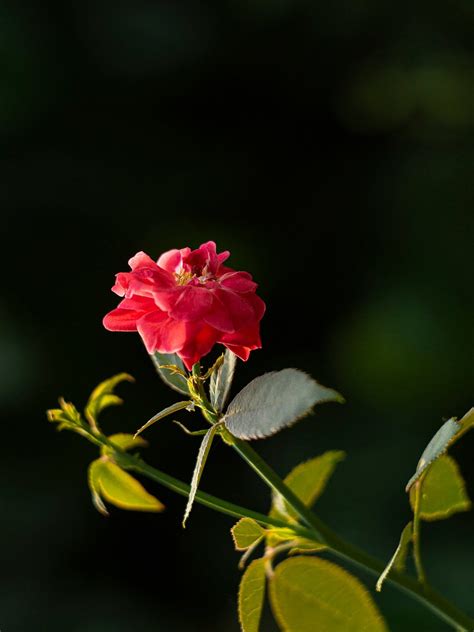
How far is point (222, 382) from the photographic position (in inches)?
14.2

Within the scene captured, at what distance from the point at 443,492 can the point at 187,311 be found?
5.9 inches

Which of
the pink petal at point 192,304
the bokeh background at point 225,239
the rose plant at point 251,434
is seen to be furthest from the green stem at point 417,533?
the bokeh background at point 225,239

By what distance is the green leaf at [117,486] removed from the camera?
16.8 inches

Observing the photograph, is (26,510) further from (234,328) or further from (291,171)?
(234,328)

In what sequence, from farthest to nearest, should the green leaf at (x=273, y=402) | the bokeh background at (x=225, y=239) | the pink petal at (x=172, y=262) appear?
the bokeh background at (x=225, y=239) < the pink petal at (x=172, y=262) < the green leaf at (x=273, y=402)

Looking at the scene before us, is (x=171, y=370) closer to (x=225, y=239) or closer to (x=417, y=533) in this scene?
(x=417, y=533)

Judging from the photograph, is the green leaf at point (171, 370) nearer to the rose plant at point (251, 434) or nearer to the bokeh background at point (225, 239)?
the rose plant at point (251, 434)

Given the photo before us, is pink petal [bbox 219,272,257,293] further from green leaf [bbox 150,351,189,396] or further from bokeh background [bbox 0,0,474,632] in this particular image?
bokeh background [bbox 0,0,474,632]

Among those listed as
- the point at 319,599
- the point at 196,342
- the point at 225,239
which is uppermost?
the point at 196,342

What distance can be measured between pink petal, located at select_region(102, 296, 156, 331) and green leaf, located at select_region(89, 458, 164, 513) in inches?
3.6

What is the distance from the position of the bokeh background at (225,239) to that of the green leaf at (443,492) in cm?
103

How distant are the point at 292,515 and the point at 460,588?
1075mm

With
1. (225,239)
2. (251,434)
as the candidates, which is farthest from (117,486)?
(225,239)

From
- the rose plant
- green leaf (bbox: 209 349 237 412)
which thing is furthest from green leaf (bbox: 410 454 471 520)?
green leaf (bbox: 209 349 237 412)
